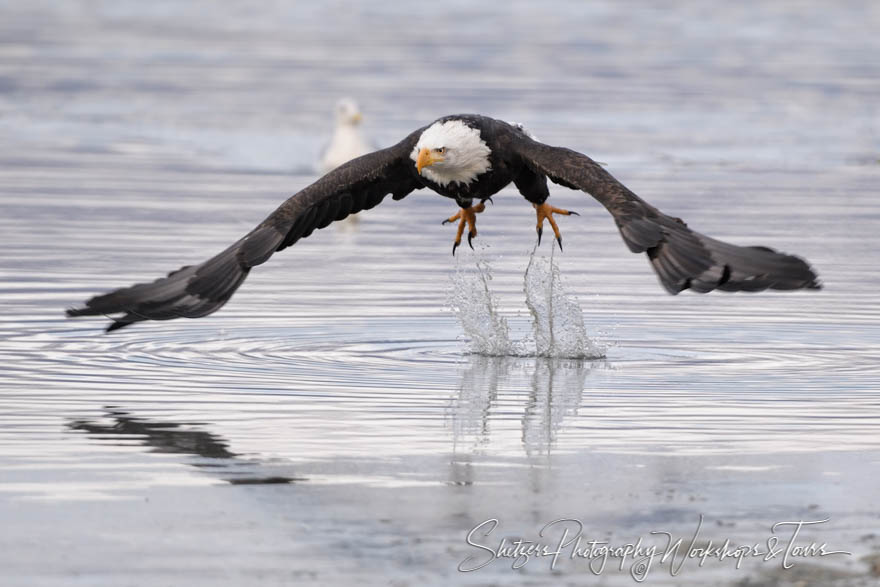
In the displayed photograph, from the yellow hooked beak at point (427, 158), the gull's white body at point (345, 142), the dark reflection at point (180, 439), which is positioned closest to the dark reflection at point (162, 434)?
the dark reflection at point (180, 439)

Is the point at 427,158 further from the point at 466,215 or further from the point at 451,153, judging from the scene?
the point at 466,215

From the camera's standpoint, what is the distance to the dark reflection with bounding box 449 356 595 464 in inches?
342

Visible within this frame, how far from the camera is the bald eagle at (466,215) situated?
8406mm

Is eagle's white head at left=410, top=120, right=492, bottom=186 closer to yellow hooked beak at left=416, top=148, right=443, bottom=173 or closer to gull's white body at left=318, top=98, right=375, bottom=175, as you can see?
yellow hooked beak at left=416, top=148, right=443, bottom=173

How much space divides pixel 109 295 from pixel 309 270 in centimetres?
513

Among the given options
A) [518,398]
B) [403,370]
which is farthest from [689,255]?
[403,370]

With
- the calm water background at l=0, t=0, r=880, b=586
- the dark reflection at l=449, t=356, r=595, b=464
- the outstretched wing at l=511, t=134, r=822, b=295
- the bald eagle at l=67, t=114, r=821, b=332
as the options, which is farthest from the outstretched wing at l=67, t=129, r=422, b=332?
the outstretched wing at l=511, t=134, r=822, b=295

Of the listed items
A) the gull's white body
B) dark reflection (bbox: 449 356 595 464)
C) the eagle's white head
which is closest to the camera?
dark reflection (bbox: 449 356 595 464)

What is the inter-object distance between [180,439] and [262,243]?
62.9 inches

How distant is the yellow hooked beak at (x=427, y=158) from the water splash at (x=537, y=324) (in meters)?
1.01

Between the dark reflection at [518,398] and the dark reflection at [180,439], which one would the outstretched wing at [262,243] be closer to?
the dark reflection at [180,439]

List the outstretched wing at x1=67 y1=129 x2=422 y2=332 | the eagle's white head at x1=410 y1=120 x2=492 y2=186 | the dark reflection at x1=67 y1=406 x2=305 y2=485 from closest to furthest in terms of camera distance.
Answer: the dark reflection at x1=67 y1=406 x2=305 y2=485 → the outstretched wing at x1=67 y1=129 x2=422 y2=332 → the eagle's white head at x1=410 y1=120 x2=492 y2=186

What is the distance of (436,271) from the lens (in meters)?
Answer: 13.7

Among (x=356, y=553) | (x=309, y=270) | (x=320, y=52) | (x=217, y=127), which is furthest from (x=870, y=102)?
(x=356, y=553)
